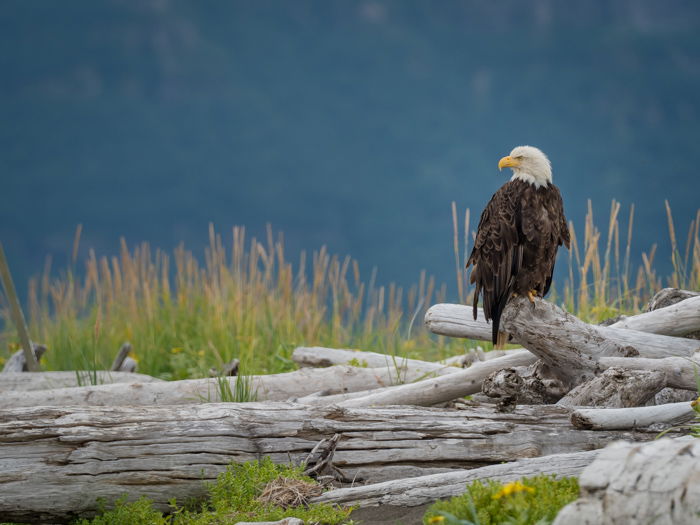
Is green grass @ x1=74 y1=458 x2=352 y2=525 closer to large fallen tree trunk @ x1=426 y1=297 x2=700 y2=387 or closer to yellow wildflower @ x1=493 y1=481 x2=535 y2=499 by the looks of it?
yellow wildflower @ x1=493 y1=481 x2=535 y2=499

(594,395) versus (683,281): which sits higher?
(683,281)

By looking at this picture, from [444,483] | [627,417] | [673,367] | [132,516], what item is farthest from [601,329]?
[132,516]

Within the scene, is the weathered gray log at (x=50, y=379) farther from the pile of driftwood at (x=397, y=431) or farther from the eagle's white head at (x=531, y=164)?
the eagle's white head at (x=531, y=164)

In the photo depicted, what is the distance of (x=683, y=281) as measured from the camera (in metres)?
7.39

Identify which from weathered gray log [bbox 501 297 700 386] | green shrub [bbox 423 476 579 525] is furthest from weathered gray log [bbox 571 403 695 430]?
green shrub [bbox 423 476 579 525]

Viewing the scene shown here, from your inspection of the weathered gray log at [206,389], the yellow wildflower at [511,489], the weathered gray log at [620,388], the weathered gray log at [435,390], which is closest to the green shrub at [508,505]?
the yellow wildflower at [511,489]

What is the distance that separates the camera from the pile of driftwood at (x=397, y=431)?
3826 millimetres

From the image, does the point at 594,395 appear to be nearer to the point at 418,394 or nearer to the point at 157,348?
the point at 418,394

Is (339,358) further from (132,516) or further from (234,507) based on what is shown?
(132,516)

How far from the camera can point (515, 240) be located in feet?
16.0

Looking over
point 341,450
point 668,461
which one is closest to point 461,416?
point 341,450

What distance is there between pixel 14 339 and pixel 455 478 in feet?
26.4

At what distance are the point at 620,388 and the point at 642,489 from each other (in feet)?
7.88

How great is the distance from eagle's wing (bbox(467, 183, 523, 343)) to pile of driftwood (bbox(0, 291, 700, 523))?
0.53 ft
